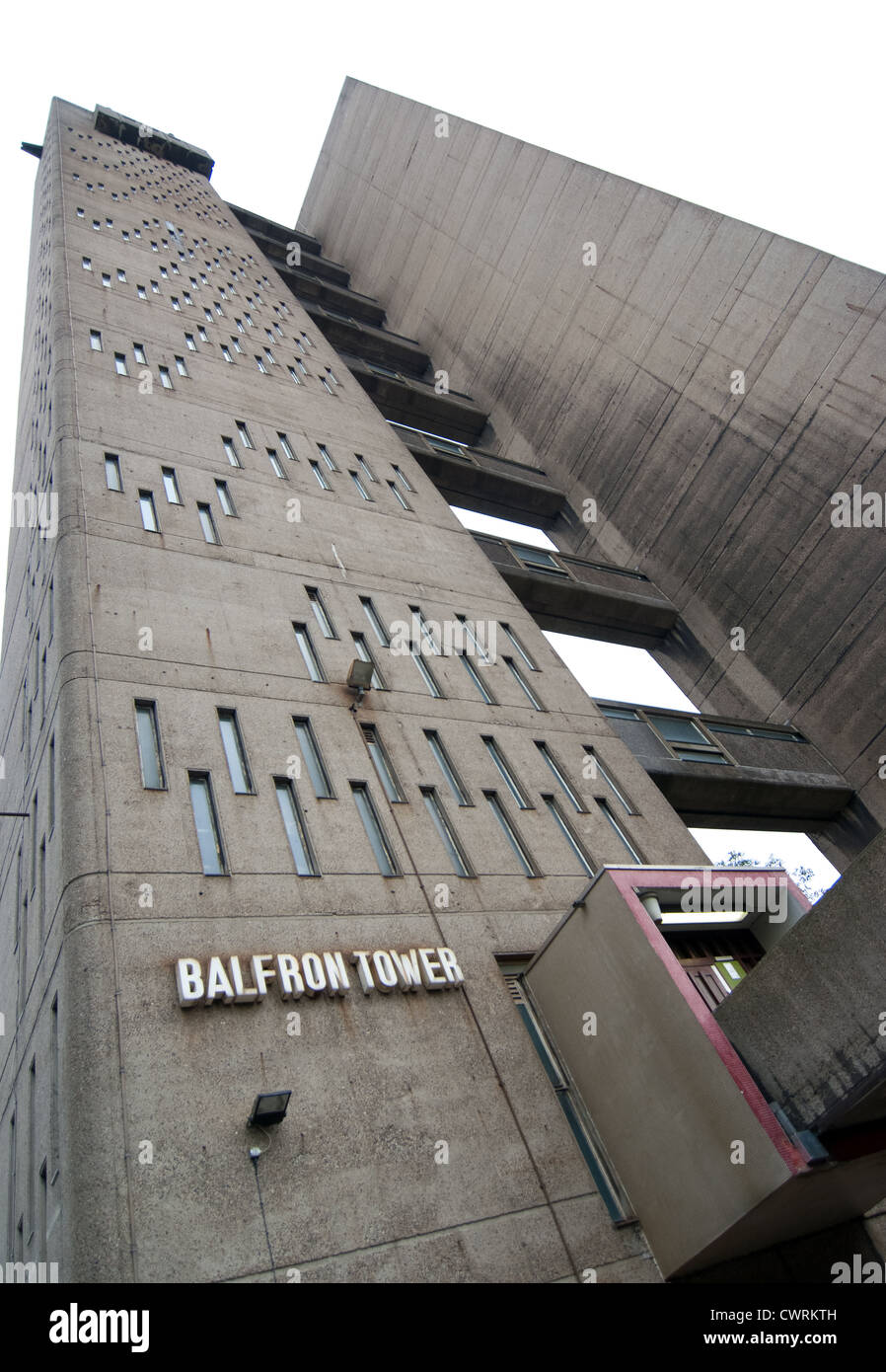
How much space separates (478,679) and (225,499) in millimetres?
6075

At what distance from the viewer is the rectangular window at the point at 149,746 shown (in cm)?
1076

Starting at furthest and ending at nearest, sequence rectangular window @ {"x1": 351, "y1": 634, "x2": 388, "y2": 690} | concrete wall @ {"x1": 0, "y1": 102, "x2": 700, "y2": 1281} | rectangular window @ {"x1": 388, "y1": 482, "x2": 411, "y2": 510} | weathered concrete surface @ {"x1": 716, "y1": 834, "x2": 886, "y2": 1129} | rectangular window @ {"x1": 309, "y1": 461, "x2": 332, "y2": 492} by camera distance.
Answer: rectangular window @ {"x1": 388, "y1": 482, "x2": 411, "y2": 510} → rectangular window @ {"x1": 309, "y1": 461, "x2": 332, "y2": 492} → rectangular window @ {"x1": 351, "y1": 634, "x2": 388, "y2": 690} → concrete wall @ {"x1": 0, "y1": 102, "x2": 700, "y2": 1281} → weathered concrete surface @ {"x1": 716, "y1": 834, "x2": 886, "y2": 1129}

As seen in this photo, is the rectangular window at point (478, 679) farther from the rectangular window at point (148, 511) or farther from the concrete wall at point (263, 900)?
the rectangular window at point (148, 511)

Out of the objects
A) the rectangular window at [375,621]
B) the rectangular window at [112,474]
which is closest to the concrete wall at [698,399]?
the rectangular window at [375,621]

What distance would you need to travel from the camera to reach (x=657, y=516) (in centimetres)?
2759

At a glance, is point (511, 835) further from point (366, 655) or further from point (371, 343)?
point (371, 343)

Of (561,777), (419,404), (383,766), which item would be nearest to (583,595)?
(561,777)

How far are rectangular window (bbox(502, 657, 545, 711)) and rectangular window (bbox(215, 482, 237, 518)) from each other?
19.8ft

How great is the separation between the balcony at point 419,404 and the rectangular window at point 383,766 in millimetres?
23559

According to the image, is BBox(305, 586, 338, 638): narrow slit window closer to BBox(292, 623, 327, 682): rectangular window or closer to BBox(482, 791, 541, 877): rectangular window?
BBox(292, 623, 327, 682): rectangular window

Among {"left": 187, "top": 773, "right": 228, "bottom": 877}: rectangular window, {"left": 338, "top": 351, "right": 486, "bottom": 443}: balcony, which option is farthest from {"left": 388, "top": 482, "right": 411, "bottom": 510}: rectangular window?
{"left": 338, "top": 351, "right": 486, "bottom": 443}: balcony

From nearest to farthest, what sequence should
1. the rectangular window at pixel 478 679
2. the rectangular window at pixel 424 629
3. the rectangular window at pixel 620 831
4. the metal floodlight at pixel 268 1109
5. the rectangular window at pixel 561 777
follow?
the metal floodlight at pixel 268 1109, the rectangular window at pixel 620 831, the rectangular window at pixel 561 777, the rectangular window at pixel 478 679, the rectangular window at pixel 424 629

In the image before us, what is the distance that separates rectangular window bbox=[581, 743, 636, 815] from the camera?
15.3 metres
